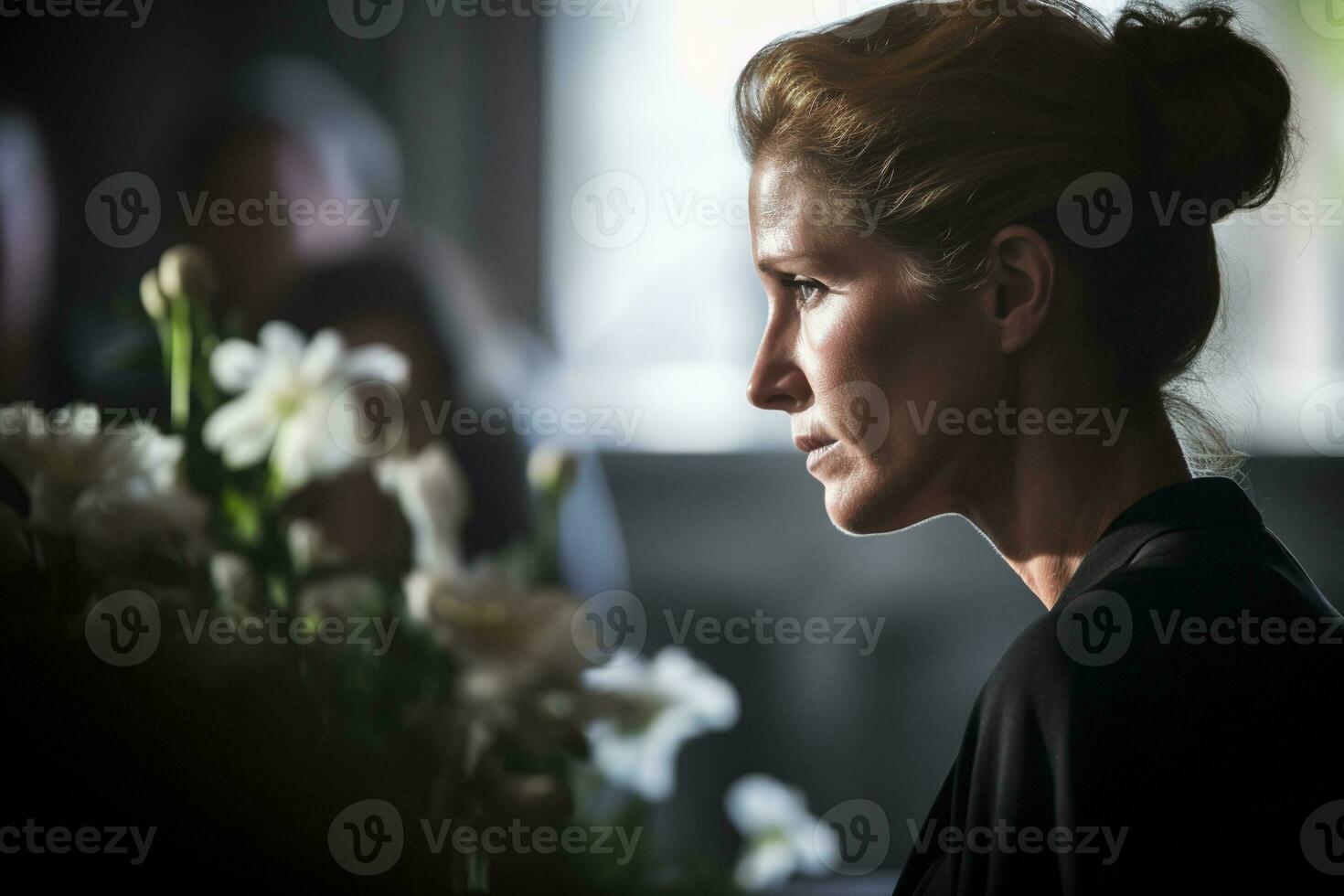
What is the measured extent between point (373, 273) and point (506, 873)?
99 cm

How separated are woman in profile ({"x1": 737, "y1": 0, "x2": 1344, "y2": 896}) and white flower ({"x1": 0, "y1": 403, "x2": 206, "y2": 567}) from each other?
34 centimetres

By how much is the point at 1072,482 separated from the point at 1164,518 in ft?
0.23

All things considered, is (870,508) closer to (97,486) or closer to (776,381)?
(776,381)

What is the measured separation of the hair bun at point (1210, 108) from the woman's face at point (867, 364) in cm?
13

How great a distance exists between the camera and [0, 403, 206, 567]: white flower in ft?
1.62

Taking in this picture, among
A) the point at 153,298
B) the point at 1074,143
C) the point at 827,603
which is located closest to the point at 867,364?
the point at 1074,143

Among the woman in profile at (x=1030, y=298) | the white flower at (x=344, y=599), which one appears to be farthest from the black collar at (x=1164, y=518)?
the white flower at (x=344, y=599)

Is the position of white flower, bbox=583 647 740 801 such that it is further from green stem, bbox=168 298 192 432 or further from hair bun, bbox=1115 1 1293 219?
hair bun, bbox=1115 1 1293 219

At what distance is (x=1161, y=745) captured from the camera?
50cm

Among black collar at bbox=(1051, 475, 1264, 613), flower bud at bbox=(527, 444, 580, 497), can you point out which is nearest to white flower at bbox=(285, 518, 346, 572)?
flower bud at bbox=(527, 444, 580, 497)

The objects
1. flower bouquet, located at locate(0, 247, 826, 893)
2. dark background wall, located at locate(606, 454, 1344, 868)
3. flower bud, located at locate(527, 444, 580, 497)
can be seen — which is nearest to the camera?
flower bouquet, located at locate(0, 247, 826, 893)

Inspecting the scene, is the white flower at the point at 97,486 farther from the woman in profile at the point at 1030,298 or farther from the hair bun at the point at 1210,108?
the hair bun at the point at 1210,108

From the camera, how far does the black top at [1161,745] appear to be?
49 cm

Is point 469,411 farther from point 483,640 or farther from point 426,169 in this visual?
point 426,169
